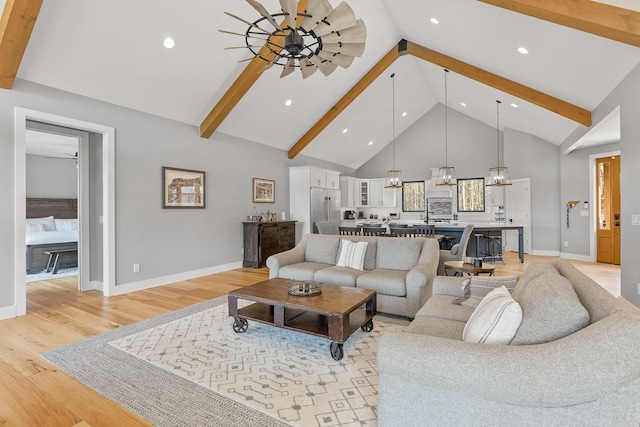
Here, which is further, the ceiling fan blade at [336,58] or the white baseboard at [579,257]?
the white baseboard at [579,257]

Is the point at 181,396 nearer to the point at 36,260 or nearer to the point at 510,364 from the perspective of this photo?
the point at 510,364

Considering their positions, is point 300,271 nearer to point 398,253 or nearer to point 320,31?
point 398,253

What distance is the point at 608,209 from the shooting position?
277 inches

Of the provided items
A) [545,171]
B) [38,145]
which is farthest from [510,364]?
[38,145]

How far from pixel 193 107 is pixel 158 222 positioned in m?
1.96

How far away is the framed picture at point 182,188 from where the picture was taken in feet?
17.2

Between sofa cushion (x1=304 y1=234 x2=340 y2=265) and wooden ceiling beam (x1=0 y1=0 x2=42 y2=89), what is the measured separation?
382 centimetres

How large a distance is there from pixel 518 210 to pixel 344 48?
7696 mm

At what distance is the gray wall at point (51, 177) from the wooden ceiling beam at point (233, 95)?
533 cm

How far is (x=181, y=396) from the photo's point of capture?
6.88 ft

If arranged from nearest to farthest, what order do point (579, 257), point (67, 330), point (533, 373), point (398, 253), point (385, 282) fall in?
point (533, 373), point (67, 330), point (385, 282), point (398, 253), point (579, 257)

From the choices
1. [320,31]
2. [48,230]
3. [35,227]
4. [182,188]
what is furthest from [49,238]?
[320,31]

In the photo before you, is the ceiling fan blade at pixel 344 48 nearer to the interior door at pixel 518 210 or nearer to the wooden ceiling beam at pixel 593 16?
the wooden ceiling beam at pixel 593 16

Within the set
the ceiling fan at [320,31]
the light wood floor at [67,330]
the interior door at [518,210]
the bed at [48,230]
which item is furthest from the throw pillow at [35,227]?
the interior door at [518,210]
